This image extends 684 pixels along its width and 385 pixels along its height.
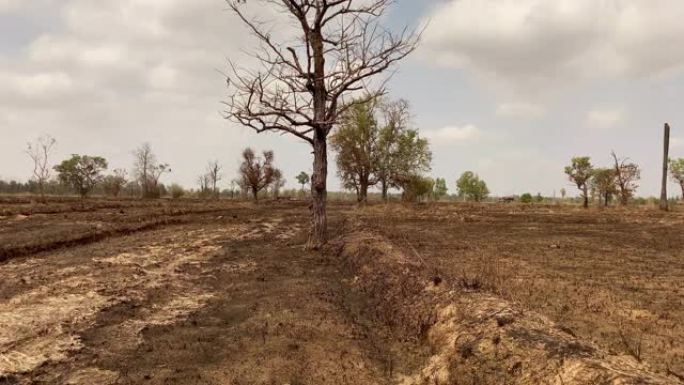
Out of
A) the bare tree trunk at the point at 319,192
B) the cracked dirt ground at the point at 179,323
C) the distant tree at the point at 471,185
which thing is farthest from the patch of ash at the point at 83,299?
the distant tree at the point at 471,185

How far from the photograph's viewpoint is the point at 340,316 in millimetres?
7598

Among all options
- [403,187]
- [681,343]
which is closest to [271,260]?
[681,343]

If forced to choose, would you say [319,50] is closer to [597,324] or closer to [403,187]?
[597,324]

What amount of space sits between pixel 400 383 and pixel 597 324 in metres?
3.40

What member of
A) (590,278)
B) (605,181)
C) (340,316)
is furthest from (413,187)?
(340,316)

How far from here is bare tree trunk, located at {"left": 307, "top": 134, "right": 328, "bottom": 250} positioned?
14.8 m

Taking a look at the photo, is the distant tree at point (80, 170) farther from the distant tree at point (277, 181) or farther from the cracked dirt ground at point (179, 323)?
the cracked dirt ground at point (179, 323)

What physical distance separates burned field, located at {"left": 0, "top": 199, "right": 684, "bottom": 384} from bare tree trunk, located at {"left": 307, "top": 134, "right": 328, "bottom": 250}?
86cm

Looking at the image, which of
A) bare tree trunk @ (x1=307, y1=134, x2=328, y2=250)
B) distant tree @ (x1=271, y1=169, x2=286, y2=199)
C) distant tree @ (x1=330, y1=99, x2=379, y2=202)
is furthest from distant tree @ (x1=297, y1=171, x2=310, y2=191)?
bare tree trunk @ (x1=307, y1=134, x2=328, y2=250)

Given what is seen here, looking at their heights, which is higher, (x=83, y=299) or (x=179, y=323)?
(x=83, y=299)

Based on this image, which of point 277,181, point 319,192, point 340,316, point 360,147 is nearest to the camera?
point 340,316

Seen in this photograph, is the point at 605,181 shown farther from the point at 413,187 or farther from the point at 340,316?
the point at 340,316

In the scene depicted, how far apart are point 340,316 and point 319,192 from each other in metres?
7.55

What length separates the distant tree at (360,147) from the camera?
175 ft
